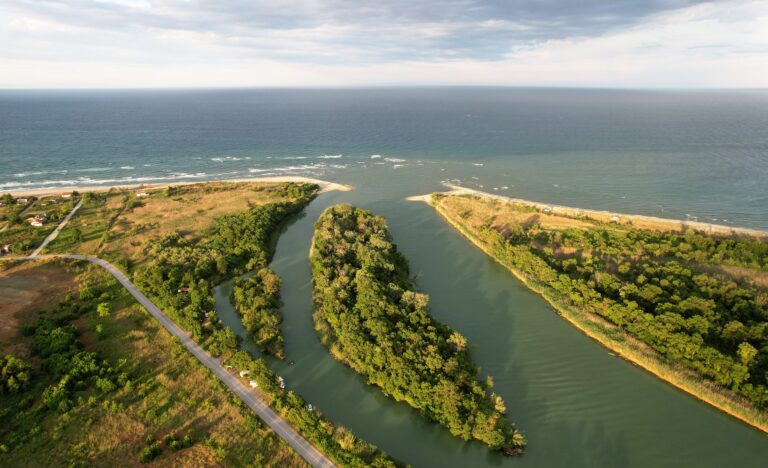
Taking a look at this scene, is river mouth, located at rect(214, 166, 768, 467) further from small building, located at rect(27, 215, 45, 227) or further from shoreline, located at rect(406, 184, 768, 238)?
small building, located at rect(27, 215, 45, 227)

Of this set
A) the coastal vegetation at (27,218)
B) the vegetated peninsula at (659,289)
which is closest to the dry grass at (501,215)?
the vegetated peninsula at (659,289)

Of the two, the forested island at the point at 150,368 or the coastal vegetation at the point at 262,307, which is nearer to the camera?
the forested island at the point at 150,368

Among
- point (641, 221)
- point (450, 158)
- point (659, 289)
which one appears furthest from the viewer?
point (450, 158)

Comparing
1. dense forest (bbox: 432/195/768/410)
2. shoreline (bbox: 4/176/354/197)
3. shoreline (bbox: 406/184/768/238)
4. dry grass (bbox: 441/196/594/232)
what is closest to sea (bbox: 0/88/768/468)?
dense forest (bbox: 432/195/768/410)

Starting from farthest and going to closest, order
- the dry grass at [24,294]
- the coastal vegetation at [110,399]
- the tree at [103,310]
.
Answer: the tree at [103,310]
the dry grass at [24,294]
the coastal vegetation at [110,399]

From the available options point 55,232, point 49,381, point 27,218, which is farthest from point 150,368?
point 27,218

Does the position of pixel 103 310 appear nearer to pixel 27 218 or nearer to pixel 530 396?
pixel 27 218

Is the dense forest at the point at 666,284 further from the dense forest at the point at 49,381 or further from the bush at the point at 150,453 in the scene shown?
the dense forest at the point at 49,381

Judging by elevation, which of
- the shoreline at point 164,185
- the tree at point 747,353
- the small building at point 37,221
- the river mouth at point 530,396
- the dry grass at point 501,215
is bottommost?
the river mouth at point 530,396
